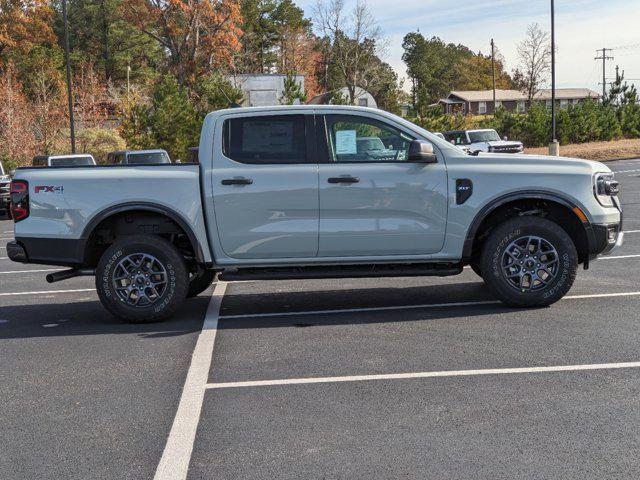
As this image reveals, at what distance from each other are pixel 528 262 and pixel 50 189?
4.57 m

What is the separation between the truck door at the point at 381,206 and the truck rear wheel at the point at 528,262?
544 mm

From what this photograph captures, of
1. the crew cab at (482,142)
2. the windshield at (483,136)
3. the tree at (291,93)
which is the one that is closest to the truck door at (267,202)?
the crew cab at (482,142)

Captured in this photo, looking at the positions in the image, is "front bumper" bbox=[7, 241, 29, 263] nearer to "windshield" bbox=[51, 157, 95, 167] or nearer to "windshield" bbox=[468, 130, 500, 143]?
"windshield" bbox=[51, 157, 95, 167]

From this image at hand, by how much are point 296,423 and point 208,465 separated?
752 mm

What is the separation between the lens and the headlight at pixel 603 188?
26.5 feet

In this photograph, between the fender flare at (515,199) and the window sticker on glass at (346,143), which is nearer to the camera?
the fender flare at (515,199)

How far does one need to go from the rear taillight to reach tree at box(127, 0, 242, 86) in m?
49.3

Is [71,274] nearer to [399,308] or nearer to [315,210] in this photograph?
[315,210]

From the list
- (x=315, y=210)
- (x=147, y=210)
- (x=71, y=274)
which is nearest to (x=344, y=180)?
(x=315, y=210)

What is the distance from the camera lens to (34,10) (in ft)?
211

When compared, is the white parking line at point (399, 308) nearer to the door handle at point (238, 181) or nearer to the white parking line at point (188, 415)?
the white parking line at point (188, 415)

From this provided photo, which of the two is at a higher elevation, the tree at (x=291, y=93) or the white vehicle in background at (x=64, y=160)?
the tree at (x=291, y=93)

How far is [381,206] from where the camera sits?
7891 millimetres

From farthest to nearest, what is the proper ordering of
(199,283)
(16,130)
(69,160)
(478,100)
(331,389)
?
(478,100), (16,130), (69,160), (199,283), (331,389)
